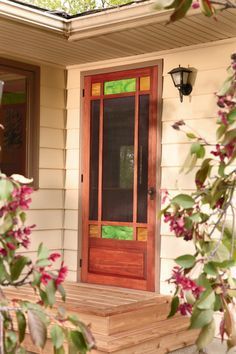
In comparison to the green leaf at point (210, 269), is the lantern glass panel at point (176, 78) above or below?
above

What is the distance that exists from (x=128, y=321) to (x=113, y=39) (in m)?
2.34

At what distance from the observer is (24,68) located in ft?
18.4

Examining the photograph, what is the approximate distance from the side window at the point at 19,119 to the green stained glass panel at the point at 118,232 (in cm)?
85

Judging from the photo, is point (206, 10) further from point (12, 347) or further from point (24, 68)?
point (24, 68)

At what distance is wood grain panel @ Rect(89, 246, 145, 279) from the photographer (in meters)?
5.35

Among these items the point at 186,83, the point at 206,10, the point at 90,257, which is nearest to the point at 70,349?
the point at 206,10

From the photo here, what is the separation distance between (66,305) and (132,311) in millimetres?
513

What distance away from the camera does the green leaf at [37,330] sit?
5.03 ft

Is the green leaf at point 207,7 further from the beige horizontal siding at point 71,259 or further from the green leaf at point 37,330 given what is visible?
the beige horizontal siding at point 71,259

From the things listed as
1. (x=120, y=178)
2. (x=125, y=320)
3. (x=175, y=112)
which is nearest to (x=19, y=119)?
(x=120, y=178)

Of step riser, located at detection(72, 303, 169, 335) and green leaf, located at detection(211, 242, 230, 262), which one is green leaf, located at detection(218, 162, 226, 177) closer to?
green leaf, located at detection(211, 242, 230, 262)

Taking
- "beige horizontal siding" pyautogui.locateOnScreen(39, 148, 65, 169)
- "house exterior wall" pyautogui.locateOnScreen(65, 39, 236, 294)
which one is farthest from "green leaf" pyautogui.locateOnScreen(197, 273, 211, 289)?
"beige horizontal siding" pyautogui.locateOnScreen(39, 148, 65, 169)

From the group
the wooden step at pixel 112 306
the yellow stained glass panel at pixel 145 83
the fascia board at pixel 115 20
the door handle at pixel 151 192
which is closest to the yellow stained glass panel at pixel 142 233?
the door handle at pixel 151 192

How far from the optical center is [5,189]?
155 centimetres
